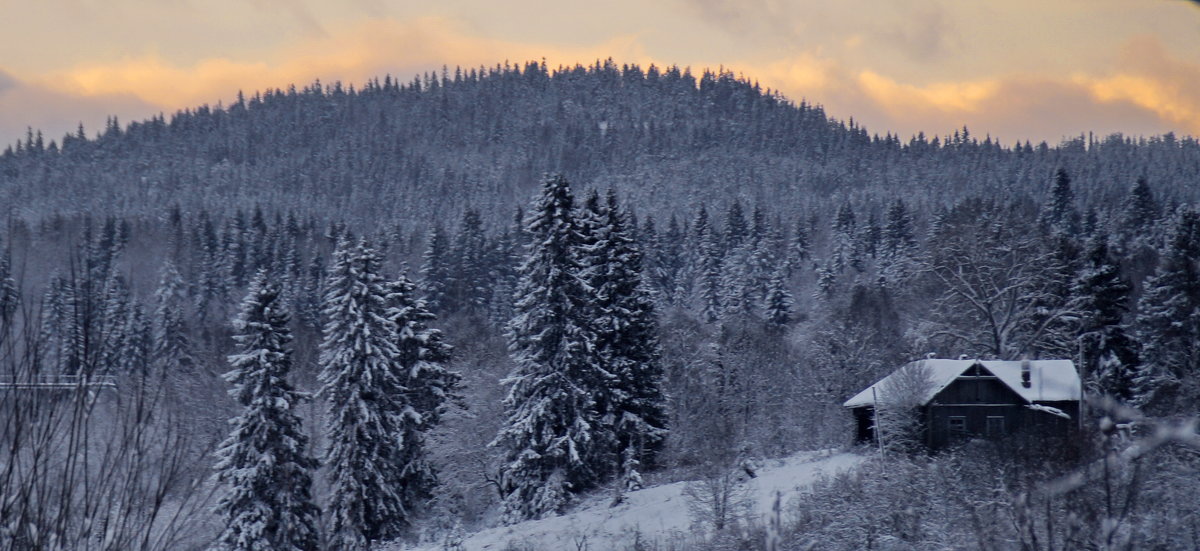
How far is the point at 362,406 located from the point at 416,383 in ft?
14.9

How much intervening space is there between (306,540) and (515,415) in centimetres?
887

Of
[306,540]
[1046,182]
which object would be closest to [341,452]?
[306,540]

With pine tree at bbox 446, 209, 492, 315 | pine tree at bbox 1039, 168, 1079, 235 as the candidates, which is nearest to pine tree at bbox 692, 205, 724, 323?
pine tree at bbox 446, 209, 492, 315

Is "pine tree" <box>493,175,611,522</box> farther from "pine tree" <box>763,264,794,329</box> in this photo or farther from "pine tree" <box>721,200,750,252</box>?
"pine tree" <box>721,200,750,252</box>

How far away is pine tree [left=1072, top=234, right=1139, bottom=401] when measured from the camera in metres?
41.2

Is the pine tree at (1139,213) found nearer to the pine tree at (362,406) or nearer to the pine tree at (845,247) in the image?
the pine tree at (845,247)

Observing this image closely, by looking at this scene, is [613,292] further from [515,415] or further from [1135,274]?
[1135,274]

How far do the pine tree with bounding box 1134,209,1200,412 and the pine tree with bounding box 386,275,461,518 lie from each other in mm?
27373

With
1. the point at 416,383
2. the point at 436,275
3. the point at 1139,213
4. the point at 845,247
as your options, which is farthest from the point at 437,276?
the point at 1139,213

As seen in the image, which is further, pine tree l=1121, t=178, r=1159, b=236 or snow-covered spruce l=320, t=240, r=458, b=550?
pine tree l=1121, t=178, r=1159, b=236

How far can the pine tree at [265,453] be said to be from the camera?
99.8 ft

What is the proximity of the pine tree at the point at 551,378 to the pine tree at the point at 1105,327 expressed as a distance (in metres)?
20.8

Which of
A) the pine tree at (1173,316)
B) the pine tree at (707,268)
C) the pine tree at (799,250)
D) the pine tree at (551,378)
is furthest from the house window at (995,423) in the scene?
the pine tree at (799,250)

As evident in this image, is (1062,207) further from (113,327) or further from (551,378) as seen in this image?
(113,327)
